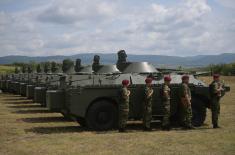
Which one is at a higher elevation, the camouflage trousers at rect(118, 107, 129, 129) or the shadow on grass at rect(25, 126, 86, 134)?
the camouflage trousers at rect(118, 107, 129, 129)

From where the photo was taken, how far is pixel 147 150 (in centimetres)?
955

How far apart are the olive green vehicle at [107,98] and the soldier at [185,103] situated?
0.43 meters

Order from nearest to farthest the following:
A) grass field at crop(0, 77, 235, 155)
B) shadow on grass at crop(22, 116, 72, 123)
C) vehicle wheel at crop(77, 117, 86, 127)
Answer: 1. grass field at crop(0, 77, 235, 155)
2. vehicle wheel at crop(77, 117, 86, 127)
3. shadow on grass at crop(22, 116, 72, 123)

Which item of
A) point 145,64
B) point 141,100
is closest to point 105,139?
point 141,100

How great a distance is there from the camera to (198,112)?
44.8 feet

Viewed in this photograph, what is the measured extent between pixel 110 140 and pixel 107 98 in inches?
87.6

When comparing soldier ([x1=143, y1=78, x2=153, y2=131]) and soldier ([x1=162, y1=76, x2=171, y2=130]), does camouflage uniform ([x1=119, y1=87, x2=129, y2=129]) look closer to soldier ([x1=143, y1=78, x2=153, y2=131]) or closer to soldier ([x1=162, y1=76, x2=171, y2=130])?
soldier ([x1=143, y1=78, x2=153, y2=131])

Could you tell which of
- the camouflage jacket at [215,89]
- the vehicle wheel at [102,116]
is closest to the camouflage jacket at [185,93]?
the camouflage jacket at [215,89]

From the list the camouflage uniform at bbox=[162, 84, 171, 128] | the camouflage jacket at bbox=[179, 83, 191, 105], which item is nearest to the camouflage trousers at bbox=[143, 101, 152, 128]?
the camouflage uniform at bbox=[162, 84, 171, 128]

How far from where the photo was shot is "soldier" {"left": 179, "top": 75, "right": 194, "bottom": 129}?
42.4 ft

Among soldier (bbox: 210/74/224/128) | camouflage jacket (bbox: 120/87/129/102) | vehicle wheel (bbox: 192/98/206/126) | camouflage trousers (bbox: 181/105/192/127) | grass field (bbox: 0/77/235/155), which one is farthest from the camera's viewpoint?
vehicle wheel (bbox: 192/98/206/126)

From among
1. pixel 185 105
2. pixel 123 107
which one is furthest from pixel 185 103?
pixel 123 107

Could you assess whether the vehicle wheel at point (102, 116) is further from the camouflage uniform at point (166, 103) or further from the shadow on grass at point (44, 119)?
the shadow on grass at point (44, 119)

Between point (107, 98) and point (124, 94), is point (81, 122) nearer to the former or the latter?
point (107, 98)
